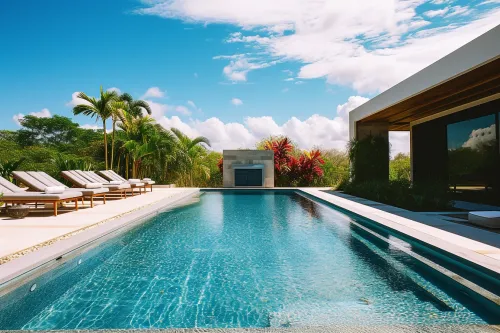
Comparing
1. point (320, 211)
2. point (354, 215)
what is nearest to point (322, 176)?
point (320, 211)

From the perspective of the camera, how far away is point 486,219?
18.7 feet

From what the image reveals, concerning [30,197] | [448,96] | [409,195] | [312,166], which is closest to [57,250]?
[30,197]

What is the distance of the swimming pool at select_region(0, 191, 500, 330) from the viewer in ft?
9.53

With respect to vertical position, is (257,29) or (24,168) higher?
(257,29)

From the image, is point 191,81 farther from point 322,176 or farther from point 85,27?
point 322,176

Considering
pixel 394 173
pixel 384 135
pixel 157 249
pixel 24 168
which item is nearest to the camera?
pixel 157 249

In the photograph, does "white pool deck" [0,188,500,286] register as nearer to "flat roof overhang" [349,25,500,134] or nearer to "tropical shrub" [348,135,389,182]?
"flat roof overhang" [349,25,500,134]

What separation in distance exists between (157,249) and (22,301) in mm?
2156

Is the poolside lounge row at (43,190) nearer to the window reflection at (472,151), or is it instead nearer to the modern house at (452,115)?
the modern house at (452,115)

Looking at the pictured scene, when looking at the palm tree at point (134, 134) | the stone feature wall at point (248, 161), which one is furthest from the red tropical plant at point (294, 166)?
the palm tree at point (134, 134)

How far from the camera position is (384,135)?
1430 cm

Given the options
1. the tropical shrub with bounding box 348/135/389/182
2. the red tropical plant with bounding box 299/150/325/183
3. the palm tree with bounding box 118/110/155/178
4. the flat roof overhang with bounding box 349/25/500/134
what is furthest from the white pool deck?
the red tropical plant with bounding box 299/150/325/183

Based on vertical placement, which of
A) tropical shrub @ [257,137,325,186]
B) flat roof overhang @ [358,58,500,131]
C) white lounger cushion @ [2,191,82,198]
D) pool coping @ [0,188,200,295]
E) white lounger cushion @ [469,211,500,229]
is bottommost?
pool coping @ [0,188,200,295]

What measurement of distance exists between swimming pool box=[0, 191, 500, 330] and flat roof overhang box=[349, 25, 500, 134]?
3.40 m
